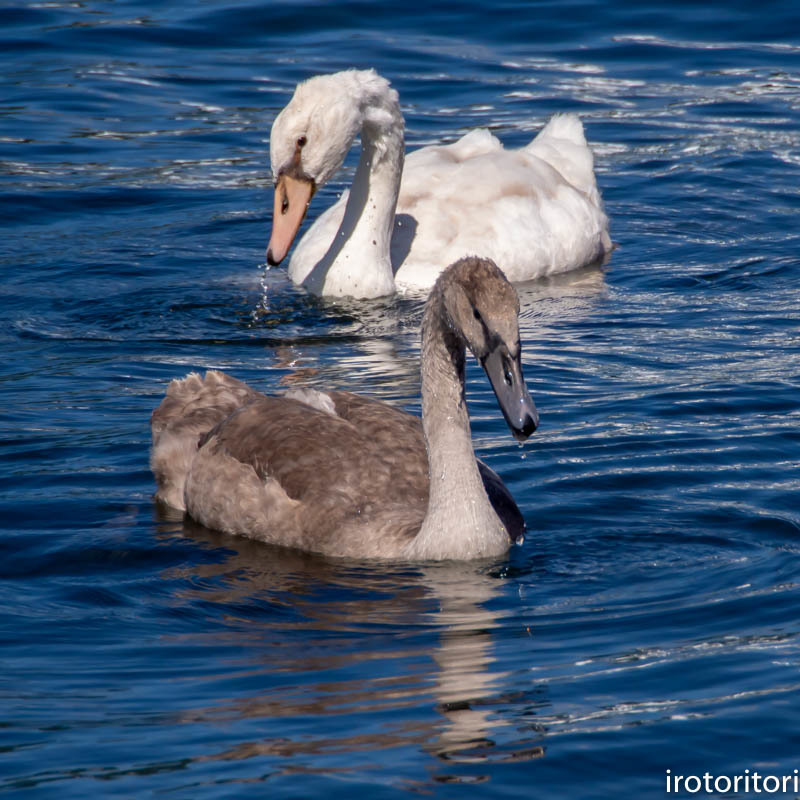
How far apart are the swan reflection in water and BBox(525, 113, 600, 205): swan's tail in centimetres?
689

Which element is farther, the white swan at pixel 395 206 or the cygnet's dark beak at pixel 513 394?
the white swan at pixel 395 206

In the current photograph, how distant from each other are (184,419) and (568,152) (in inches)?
252

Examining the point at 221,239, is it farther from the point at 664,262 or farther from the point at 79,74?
the point at 79,74

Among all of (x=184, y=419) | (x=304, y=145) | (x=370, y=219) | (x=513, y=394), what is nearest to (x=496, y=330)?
(x=513, y=394)

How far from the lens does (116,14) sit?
2131 centimetres

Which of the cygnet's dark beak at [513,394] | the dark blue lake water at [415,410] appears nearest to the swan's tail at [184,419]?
the dark blue lake water at [415,410]

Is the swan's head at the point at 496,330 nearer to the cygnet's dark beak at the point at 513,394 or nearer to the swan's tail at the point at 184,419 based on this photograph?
the cygnet's dark beak at the point at 513,394

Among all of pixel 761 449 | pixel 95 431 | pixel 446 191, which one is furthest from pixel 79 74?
pixel 761 449

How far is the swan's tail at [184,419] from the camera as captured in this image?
28.3 feet

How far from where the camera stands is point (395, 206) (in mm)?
Result: 13008

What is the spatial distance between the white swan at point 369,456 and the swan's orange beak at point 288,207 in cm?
293

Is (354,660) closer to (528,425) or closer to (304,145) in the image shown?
(528,425)

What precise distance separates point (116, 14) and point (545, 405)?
1308 cm

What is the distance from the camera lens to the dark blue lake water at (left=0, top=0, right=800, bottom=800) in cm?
574
